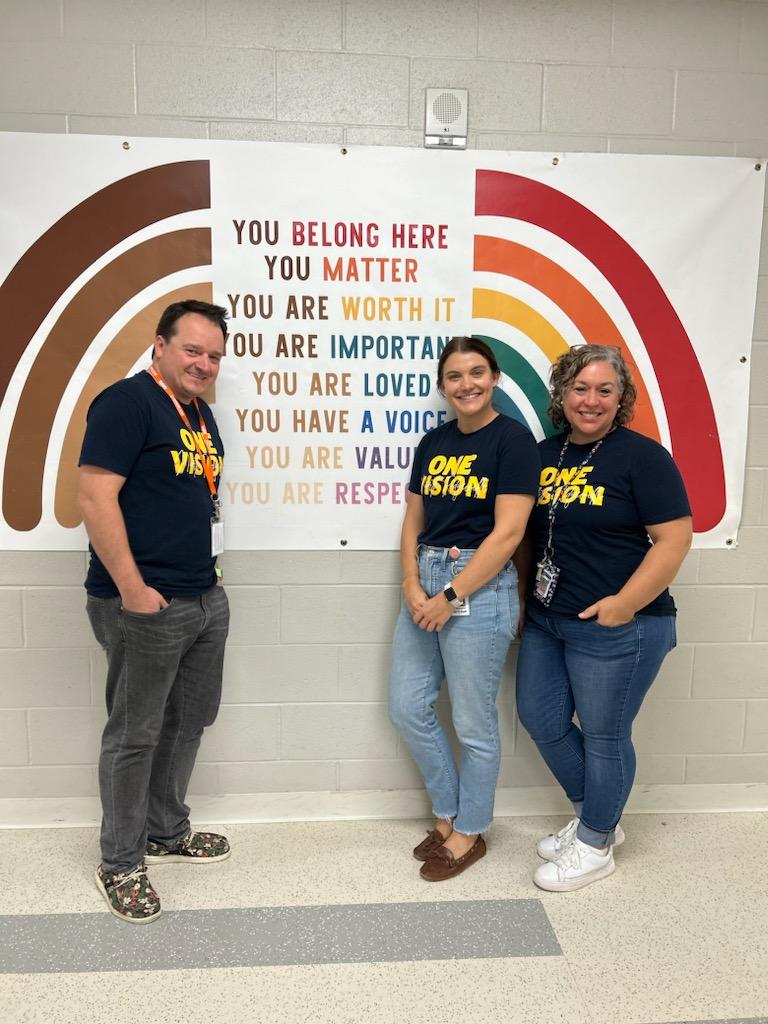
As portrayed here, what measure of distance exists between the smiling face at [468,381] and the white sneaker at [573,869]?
1350 millimetres

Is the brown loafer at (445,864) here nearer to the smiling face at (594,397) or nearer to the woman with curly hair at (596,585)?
the woman with curly hair at (596,585)

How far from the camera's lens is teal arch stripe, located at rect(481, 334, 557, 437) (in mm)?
2307

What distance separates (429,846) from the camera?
2.25 metres

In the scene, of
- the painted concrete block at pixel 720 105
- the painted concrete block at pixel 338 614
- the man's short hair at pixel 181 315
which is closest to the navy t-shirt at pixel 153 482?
the man's short hair at pixel 181 315


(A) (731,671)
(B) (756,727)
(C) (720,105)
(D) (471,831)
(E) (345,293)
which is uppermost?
(C) (720,105)

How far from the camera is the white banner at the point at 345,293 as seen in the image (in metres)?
2.19

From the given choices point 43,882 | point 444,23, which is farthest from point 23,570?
point 444,23

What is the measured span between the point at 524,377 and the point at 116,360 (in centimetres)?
130

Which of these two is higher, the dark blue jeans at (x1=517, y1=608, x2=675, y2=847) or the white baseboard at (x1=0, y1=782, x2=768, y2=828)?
→ the dark blue jeans at (x1=517, y1=608, x2=675, y2=847)

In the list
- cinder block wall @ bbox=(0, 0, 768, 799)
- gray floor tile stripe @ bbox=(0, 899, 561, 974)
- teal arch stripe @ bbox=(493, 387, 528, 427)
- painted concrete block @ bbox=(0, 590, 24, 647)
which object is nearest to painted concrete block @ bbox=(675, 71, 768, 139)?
cinder block wall @ bbox=(0, 0, 768, 799)

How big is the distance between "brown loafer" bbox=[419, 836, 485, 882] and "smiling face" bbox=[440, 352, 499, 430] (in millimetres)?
1342

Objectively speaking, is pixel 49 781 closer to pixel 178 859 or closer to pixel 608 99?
pixel 178 859

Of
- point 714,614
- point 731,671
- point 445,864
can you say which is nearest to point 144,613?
point 445,864

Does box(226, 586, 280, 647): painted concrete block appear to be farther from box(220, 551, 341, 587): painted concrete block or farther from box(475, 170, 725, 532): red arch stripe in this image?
box(475, 170, 725, 532): red arch stripe
